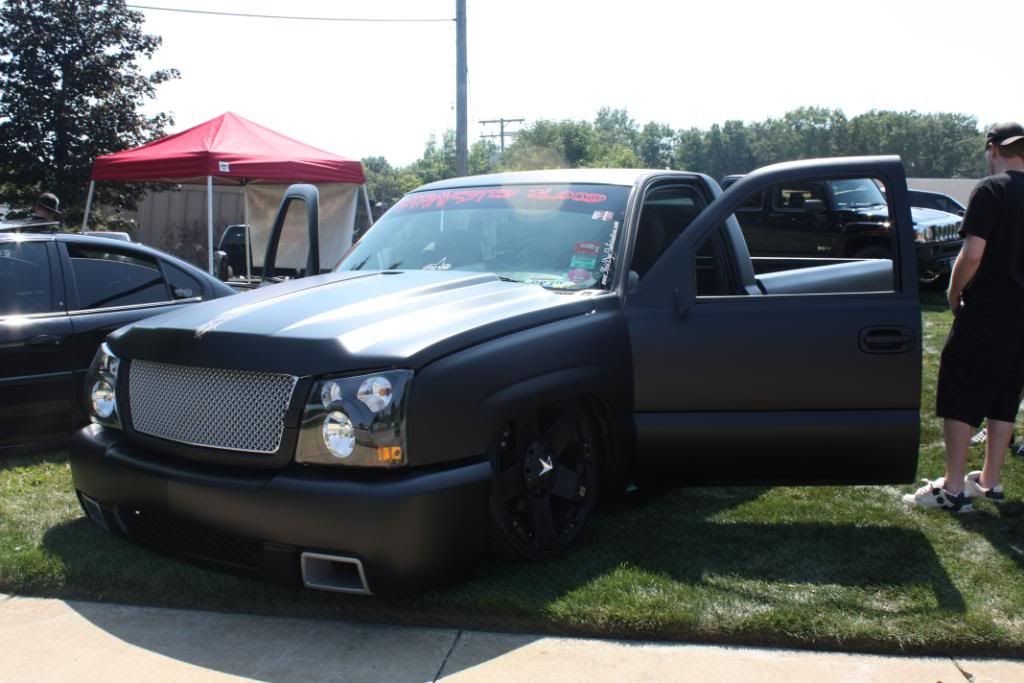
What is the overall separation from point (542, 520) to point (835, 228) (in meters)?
10.6

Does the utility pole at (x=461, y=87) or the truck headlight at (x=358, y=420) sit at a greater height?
the utility pole at (x=461, y=87)

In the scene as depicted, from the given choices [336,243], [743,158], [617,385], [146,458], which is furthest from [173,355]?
[743,158]

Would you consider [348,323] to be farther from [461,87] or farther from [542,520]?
[461,87]

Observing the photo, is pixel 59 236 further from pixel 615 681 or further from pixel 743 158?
pixel 743 158

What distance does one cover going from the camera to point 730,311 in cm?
416

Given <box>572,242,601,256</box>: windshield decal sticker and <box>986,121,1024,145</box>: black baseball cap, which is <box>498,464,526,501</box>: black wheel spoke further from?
<box>986,121,1024,145</box>: black baseball cap

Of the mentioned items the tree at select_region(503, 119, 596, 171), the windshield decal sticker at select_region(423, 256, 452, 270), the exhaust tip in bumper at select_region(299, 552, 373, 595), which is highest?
the tree at select_region(503, 119, 596, 171)

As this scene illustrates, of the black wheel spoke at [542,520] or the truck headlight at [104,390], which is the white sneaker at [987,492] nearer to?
the black wheel spoke at [542,520]

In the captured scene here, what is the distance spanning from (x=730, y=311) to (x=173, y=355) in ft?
7.51

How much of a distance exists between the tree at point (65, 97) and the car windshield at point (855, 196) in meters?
14.8

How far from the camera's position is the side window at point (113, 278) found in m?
6.01

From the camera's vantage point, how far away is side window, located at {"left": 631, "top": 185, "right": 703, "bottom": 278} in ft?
15.5

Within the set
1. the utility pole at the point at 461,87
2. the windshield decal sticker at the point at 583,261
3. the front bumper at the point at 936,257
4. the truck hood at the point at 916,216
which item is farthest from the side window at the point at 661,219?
the utility pole at the point at 461,87

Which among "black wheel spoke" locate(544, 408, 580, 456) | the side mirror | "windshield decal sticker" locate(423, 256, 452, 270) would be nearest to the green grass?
"black wheel spoke" locate(544, 408, 580, 456)
